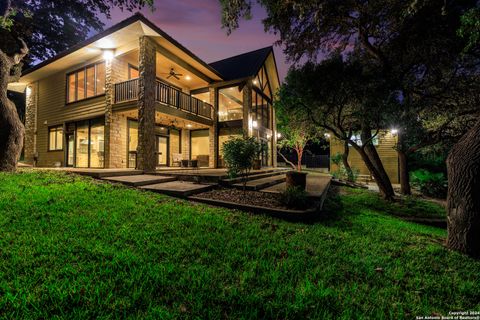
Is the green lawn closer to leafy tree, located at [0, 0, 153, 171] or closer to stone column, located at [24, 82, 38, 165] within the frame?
leafy tree, located at [0, 0, 153, 171]

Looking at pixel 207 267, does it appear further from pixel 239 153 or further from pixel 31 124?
pixel 31 124

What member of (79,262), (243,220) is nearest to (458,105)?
(243,220)

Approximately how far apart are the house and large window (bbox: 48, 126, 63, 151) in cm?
6

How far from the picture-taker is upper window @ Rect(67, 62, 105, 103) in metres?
10.9

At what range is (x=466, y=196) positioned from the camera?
11.1 ft

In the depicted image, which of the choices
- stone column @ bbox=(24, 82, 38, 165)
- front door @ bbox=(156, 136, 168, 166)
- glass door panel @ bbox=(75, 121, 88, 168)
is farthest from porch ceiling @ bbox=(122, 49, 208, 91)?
stone column @ bbox=(24, 82, 38, 165)

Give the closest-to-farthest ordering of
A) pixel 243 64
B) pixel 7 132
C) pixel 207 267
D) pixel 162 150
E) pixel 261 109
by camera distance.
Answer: pixel 207 267 < pixel 7 132 < pixel 162 150 < pixel 243 64 < pixel 261 109

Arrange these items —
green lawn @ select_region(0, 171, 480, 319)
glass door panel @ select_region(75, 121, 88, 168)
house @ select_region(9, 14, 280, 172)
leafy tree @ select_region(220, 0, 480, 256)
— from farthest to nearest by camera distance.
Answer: glass door panel @ select_region(75, 121, 88, 168), house @ select_region(9, 14, 280, 172), leafy tree @ select_region(220, 0, 480, 256), green lawn @ select_region(0, 171, 480, 319)

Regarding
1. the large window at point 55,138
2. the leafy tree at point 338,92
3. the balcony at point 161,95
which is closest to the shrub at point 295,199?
the leafy tree at point 338,92

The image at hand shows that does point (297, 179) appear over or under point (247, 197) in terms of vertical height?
over

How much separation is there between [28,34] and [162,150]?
35.1 ft

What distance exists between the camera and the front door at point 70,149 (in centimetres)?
1154

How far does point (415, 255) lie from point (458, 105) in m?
8.45

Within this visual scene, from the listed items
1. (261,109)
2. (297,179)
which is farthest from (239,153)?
(261,109)
